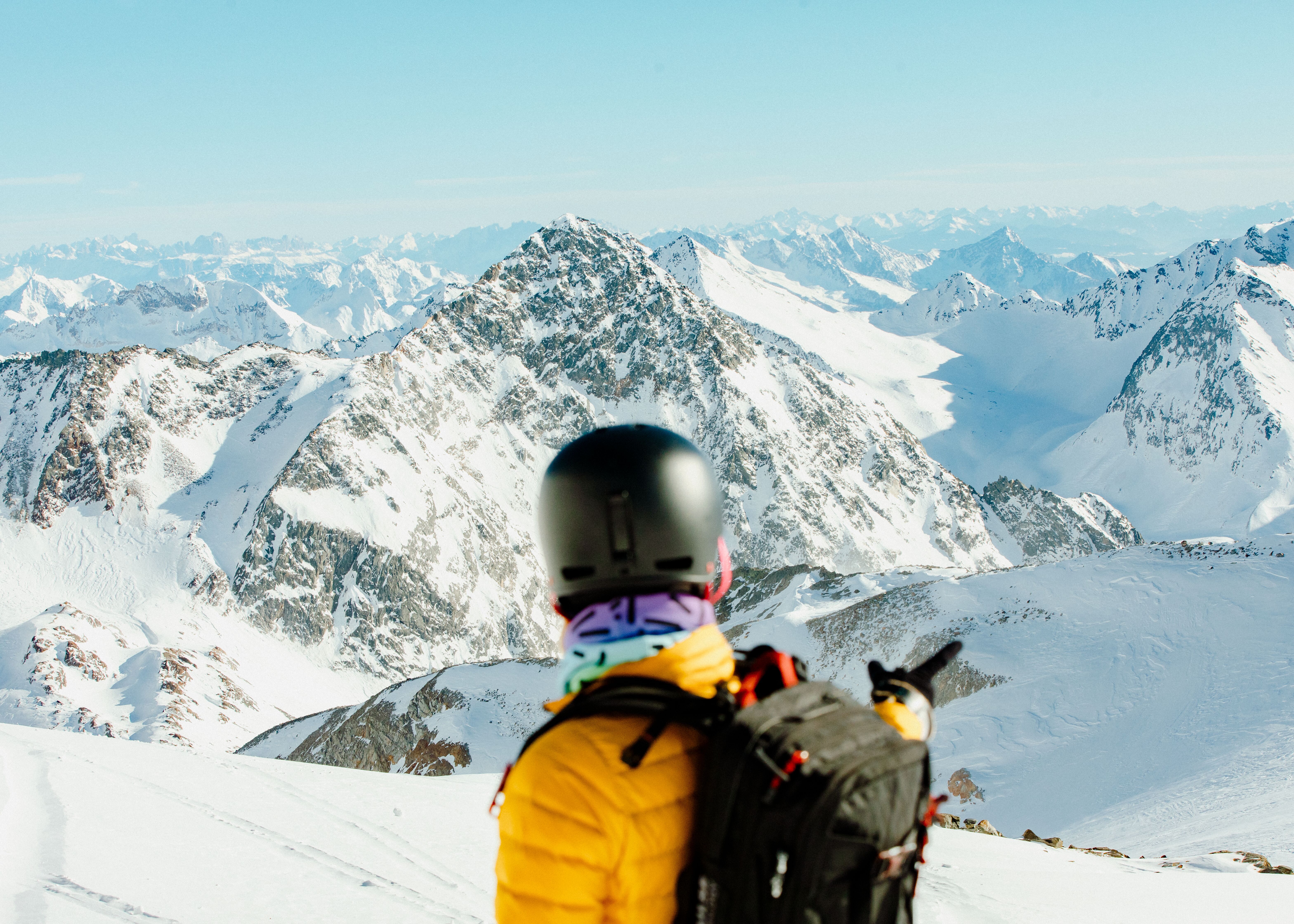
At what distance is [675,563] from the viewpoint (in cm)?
289

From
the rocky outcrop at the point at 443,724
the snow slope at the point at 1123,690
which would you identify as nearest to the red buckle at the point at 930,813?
the snow slope at the point at 1123,690

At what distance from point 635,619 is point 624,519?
1.21 feet

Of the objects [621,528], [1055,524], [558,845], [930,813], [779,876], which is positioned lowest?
[1055,524]

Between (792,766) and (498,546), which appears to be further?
(498,546)

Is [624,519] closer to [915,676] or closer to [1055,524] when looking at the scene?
[915,676]

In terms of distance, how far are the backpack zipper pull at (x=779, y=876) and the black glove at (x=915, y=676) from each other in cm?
123

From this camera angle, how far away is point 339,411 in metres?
138

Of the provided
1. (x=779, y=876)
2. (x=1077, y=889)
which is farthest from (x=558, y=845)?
(x=1077, y=889)

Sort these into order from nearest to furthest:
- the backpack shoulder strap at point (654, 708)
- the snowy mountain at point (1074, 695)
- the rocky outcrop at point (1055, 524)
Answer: the backpack shoulder strap at point (654, 708) → the snowy mountain at point (1074, 695) → the rocky outcrop at point (1055, 524)

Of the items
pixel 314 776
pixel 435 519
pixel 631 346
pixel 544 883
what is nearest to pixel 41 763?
pixel 314 776

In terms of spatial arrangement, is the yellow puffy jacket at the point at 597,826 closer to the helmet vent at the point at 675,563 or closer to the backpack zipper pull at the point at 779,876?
the backpack zipper pull at the point at 779,876

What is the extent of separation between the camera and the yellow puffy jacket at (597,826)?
7.36 feet

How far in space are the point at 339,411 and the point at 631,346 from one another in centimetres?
7167

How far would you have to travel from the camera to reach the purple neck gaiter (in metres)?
2.72
